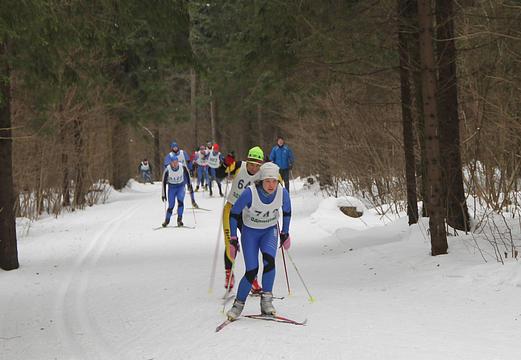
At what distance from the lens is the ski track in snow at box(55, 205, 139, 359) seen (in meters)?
6.40

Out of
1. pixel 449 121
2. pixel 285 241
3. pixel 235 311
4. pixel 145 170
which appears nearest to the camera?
pixel 235 311

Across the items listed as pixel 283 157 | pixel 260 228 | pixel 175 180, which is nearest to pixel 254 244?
pixel 260 228

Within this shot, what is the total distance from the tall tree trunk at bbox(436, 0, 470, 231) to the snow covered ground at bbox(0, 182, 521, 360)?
76 centimetres

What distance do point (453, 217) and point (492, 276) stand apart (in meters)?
2.70

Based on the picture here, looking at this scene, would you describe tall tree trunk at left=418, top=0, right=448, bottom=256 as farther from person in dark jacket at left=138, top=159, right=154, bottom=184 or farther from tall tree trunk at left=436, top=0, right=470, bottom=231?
person in dark jacket at left=138, top=159, right=154, bottom=184

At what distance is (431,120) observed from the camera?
889 centimetres

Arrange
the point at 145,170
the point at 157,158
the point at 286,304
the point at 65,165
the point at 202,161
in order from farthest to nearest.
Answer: the point at 157,158 < the point at 145,170 < the point at 202,161 < the point at 65,165 < the point at 286,304

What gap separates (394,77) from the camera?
44.2 ft


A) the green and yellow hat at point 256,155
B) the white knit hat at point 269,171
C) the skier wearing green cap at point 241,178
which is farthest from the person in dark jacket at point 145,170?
the white knit hat at point 269,171

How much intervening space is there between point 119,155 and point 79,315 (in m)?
22.8

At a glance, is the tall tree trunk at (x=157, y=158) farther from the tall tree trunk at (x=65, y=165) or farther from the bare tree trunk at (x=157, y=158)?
the tall tree trunk at (x=65, y=165)

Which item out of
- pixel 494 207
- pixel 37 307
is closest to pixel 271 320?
pixel 37 307

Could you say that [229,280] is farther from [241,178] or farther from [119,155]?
[119,155]

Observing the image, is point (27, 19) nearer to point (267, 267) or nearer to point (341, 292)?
point (267, 267)
